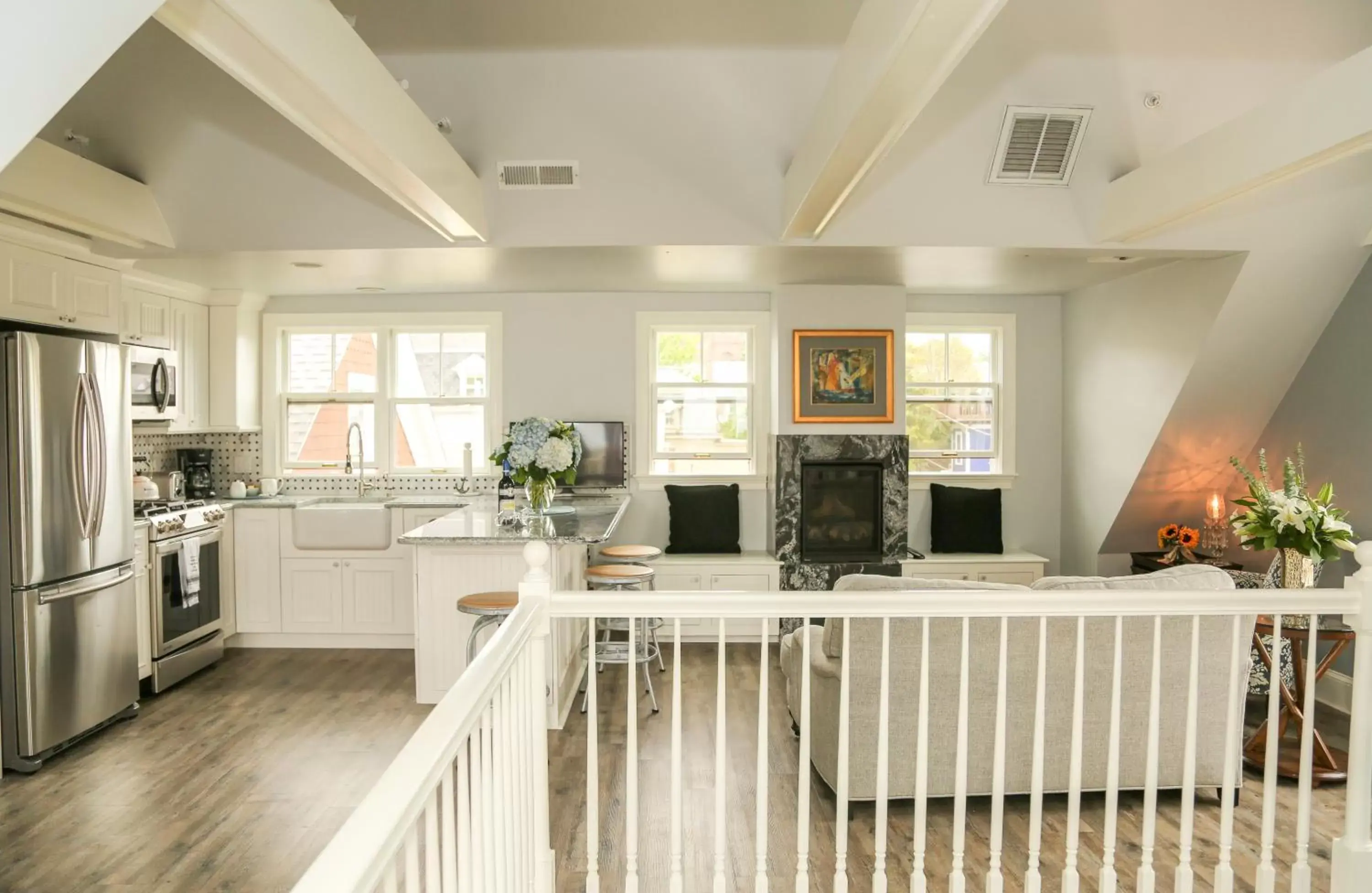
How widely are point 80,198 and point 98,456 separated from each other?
3.90 feet

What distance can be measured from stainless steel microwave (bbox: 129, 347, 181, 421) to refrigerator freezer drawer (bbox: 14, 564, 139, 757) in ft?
3.70

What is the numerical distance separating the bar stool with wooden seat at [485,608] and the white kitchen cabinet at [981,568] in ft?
10.4

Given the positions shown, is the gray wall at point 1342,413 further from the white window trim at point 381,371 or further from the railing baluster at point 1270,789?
the white window trim at point 381,371

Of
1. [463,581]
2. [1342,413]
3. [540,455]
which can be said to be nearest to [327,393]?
[540,455]

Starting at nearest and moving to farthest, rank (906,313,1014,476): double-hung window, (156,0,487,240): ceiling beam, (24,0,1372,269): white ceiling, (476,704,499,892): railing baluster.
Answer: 1. (476,704,499,892): railing baluster
2. (156,0,487,240): ceiling beam
3. (24,0,1372,269): white ceiling
4. (906,313,1014,476): double-hung window

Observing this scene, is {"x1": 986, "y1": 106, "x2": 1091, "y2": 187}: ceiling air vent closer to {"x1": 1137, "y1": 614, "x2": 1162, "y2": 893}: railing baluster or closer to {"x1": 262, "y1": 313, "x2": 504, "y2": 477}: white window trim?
{"x1": 1137, "y1": 614, "x2": 1162, "y2": 893}: railing baluster

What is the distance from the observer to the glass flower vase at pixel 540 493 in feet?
15.2

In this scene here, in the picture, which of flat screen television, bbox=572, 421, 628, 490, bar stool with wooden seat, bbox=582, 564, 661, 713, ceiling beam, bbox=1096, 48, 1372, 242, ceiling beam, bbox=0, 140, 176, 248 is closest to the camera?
ceiling beam, bbox=1096, 48, 1372, 242

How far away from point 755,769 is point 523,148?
3026 millimetres

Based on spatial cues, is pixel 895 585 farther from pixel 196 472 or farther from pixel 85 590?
pixel 196 472

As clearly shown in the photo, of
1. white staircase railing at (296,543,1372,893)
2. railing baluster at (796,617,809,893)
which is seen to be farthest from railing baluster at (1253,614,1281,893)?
railing baluster at (796,617,809,893)

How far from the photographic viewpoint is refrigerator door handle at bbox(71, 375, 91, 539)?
13.0ft

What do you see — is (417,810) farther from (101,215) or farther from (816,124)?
(101,215)

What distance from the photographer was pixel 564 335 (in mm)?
6215
